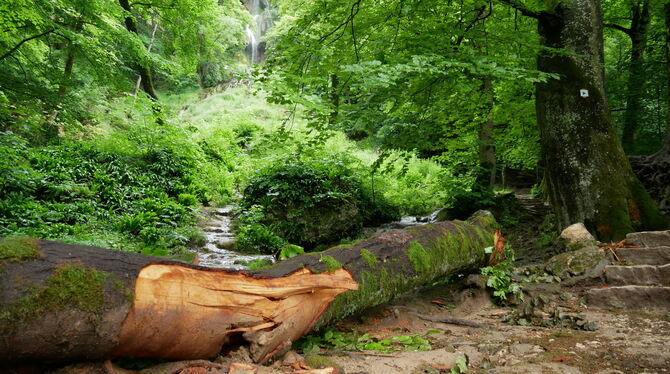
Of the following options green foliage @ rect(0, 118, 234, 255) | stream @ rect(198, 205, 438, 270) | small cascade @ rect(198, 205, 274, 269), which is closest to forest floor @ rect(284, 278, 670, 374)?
green foliage @ rect(0, 118, 234, 255)

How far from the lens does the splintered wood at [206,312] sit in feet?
6.16

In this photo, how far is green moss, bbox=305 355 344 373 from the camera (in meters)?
2.21

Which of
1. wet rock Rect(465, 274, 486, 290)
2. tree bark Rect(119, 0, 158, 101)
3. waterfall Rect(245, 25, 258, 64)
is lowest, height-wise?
wet rock Rect(465, 274, 486, 290)

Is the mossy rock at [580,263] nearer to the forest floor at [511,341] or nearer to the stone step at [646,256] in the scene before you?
the stone step at [646,256]

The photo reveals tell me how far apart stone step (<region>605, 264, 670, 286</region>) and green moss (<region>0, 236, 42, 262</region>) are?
549cm

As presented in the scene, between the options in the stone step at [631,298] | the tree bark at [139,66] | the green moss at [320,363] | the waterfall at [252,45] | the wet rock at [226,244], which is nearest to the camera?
the green moss at [320,363]

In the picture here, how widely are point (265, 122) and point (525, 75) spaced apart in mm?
18272

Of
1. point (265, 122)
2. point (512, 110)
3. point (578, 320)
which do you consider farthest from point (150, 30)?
point (578, 320)

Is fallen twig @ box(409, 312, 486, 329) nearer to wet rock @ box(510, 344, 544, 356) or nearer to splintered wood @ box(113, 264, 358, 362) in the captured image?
wet rock @ box(510, 344, 544, 356)

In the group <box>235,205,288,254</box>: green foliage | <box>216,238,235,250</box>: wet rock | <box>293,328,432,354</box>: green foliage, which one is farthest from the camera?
<box>235,205,288,254</box>: green foliage

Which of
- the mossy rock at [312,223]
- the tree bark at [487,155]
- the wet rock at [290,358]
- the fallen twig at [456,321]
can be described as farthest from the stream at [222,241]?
the wet rock at [290,358]

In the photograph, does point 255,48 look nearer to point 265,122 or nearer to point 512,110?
point 265,122

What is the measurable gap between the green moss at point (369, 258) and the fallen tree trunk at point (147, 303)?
273 millimetres

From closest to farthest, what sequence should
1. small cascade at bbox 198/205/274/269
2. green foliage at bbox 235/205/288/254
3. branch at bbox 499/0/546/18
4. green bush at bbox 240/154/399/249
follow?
branch at bbox 499/0/546/18
small cascade at bbox 198/205/274/269
green foliage at bbox 235/205/288/254
green bush at bbox 240/154/399/249
